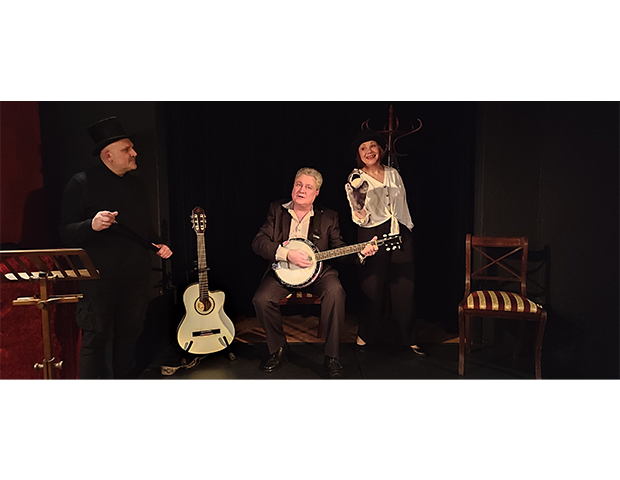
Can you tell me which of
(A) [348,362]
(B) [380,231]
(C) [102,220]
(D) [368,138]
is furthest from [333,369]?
(C) [102,220]

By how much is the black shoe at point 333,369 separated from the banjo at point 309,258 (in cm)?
63

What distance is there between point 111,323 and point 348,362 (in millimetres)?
1925

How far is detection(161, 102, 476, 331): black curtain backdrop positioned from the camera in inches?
147

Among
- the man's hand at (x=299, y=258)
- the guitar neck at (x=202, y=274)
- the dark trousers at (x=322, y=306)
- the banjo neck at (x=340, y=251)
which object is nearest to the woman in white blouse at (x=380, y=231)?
the banjo neck at (x=340, y=251)

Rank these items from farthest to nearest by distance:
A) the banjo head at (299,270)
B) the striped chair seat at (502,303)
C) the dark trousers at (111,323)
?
1. the banjo head at (299,270)
2. the dark trousers at (111,323)
3. the striped chair seat at (502,303)

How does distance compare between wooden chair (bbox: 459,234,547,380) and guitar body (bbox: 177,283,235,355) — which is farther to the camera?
guitar body (bbox: 177,283,235,355)

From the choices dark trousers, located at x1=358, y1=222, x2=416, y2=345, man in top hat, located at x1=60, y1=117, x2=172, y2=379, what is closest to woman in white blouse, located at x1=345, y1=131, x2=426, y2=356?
dark trousers, located at x1=358, y1=222, x2=416, y2=345

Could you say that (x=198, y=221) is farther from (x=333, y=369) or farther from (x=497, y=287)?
(x=497, y=287)

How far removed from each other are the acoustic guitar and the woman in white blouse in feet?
3.90

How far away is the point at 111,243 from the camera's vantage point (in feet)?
11.4

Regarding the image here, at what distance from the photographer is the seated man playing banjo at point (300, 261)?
11.4ft

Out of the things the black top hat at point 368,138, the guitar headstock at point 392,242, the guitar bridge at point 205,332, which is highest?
the black top hat at point 368,138

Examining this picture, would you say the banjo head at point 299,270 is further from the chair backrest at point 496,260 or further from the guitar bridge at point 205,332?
the chair backrest at point 496,260

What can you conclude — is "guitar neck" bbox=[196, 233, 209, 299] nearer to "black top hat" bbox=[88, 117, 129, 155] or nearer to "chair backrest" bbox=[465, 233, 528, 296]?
"black top hat" bbox=[88, 117, 129, 155]
